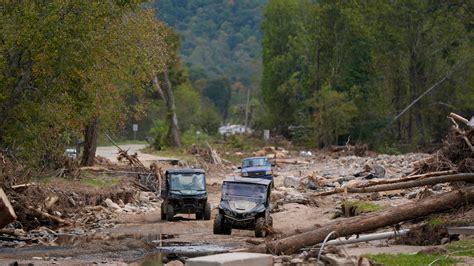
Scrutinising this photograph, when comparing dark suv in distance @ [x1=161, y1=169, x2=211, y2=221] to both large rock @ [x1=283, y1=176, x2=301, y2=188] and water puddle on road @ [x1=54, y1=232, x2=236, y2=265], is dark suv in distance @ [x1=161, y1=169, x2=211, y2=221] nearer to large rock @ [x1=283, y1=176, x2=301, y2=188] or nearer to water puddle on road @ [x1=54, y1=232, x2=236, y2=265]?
water puddle on road @ [x1=54, y1=232, x2=236, y2=265]

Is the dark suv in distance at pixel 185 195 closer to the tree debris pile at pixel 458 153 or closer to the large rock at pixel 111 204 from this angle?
the large rock at pixel 111 204

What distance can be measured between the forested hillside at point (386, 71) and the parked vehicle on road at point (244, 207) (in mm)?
52283

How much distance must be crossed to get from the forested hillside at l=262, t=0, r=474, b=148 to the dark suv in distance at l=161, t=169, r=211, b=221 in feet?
159

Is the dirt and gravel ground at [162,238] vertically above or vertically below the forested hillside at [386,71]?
below

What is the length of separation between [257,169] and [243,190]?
2027 centimetres

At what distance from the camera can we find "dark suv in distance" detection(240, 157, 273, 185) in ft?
168

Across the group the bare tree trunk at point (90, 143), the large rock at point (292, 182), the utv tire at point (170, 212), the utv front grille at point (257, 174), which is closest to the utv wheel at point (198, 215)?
the utv tire at point (170, 212)

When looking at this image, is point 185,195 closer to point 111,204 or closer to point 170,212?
point 170,212

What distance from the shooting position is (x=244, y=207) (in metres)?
30.9

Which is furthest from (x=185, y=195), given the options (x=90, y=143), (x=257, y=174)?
(x=90, y=143)

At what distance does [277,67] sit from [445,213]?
8943cm

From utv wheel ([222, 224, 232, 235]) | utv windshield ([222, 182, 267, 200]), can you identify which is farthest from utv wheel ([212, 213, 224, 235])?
utv windshield ([222, 182, 267, 200])

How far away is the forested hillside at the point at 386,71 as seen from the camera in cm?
8688

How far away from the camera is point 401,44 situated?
89188 mm
